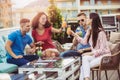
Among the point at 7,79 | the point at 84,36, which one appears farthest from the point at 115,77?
the point at 7,79

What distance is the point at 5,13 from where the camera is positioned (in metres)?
7.91

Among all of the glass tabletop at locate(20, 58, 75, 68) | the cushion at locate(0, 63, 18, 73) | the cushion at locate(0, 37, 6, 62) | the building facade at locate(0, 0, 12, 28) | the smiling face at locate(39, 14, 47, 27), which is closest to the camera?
the glass tabletop at locate(20, 58, 75, 68)

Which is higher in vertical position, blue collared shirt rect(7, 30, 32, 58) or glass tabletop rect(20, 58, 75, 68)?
blue collared shirt rect(7, 30, 32, 58)

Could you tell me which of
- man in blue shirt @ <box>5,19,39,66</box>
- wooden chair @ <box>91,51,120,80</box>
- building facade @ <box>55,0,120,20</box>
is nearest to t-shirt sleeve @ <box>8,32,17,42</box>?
man in blue shirt @ <box>5,19,39,66</box>

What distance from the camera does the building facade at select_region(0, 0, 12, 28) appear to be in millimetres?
7656

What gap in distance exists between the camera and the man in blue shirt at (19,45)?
18.4ft

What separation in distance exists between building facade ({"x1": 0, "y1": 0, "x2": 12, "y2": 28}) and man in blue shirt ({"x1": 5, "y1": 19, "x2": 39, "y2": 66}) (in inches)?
71.4

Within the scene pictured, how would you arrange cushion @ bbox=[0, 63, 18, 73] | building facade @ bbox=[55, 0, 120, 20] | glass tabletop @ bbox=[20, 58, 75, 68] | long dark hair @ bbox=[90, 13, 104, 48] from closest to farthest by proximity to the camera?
glass tabletop @ bbox=[20, 58, 75, 68], cushion @ bbox=[0, 63, 18, 73], long dark hair @ bbox=[90, 13, 104, 48], building facade @ bbox=[55, 0, 120, 20]

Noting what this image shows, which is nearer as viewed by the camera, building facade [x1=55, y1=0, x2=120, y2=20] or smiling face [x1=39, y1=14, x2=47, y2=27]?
smiling face [x1=39, y1=14, x2=47, y2=27]

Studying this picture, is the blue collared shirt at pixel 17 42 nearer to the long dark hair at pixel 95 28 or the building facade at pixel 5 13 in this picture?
the long dark hair at pixel 95 28

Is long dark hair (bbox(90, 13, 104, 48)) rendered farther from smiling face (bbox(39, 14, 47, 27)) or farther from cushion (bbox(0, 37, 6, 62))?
cushion (bbox(0, 37, 6, 62))

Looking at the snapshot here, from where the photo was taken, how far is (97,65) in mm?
5293

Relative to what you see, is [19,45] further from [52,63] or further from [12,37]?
[52,63]

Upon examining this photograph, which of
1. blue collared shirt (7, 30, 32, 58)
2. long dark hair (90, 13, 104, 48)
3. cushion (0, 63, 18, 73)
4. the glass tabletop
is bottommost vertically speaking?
cushion (0, 63, 18, 73)
